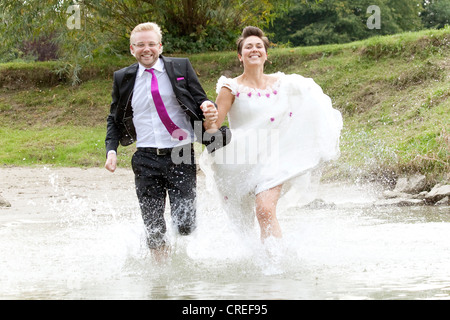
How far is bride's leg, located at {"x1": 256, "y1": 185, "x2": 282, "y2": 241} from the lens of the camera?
242 inches

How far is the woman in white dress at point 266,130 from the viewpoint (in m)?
6.40

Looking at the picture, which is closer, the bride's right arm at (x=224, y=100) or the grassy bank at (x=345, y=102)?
the bride's right arm at (x=224, y=100)

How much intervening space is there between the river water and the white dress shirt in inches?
33.8

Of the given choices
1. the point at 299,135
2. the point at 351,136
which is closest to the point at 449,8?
the point at 351,136

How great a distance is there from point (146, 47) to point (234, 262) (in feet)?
6.64

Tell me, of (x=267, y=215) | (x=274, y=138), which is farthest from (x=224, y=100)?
(x=267, y=215)

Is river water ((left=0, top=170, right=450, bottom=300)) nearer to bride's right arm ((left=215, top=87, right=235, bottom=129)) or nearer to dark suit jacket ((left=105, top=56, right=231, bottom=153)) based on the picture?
dark suit jacket ((left=105, top=56, right=231, bottom=153))

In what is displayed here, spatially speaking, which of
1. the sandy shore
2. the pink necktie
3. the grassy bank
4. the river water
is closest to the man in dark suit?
the pink necktie

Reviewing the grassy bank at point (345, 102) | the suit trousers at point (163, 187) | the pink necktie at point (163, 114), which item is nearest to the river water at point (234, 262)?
the suit trousers at point (163, 187)

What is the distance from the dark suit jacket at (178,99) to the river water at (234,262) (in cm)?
92

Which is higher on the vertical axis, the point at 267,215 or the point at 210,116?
the point at 210,116

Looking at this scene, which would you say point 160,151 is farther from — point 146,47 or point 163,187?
point 146,47

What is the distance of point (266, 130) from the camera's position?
6.44m

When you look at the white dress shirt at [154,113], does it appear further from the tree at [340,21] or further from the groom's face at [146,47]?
the tree at [340,21]
